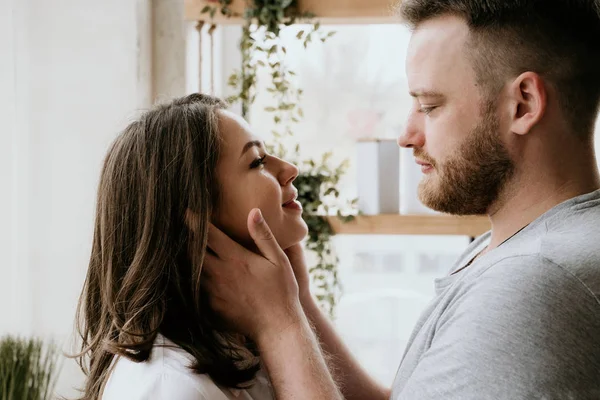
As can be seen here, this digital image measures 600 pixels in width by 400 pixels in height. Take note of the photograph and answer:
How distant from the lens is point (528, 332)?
1065 mm

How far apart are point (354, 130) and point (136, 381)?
1.74 m

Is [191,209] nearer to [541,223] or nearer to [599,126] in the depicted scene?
[541,223]

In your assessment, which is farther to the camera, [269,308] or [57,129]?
[57,129]

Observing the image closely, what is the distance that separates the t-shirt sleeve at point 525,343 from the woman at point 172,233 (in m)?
0.43

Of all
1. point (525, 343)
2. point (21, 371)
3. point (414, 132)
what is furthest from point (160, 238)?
point (21, 371)

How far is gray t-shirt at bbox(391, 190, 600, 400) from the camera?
1.05 metres

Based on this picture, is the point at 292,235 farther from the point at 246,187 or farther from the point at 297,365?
the point at 297,365

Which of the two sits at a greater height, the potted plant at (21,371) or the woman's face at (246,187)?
the woman's face at (246,187)

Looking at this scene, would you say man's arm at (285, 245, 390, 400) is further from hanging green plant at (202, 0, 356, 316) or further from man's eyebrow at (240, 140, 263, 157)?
hanging green plant at (202, 0, 356, 316)

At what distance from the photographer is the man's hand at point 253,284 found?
1.36 meters

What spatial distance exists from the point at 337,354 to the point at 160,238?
1.82 feet

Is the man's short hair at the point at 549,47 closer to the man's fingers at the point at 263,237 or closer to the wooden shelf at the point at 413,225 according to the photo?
the man's fingers at the point at 263,237

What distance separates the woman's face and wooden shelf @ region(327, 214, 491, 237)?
914 mm

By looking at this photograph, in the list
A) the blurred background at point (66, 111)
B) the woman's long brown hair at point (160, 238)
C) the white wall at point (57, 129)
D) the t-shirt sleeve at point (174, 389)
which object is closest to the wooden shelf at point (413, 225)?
the blurred background at point (66, 111)
